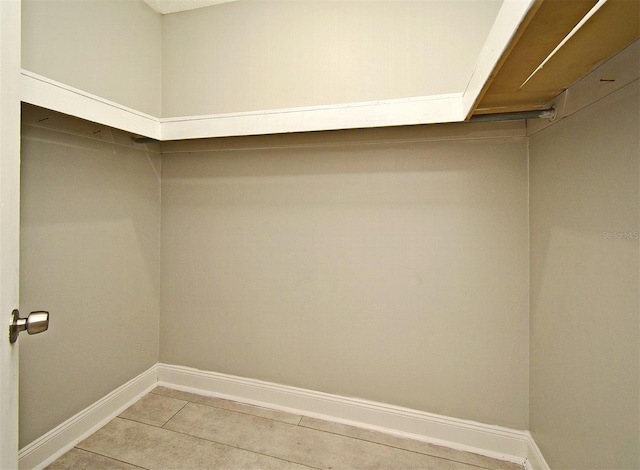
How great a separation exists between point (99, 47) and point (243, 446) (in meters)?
2.29

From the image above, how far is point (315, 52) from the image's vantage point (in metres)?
1.75

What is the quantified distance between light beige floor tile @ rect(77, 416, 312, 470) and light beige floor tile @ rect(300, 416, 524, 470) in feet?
1.06

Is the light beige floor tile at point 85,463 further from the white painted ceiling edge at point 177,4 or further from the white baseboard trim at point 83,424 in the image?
the white painted ceiling edge at point 177,4

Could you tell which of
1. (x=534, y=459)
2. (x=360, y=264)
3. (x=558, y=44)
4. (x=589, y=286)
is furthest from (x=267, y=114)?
(x=534, y=459)

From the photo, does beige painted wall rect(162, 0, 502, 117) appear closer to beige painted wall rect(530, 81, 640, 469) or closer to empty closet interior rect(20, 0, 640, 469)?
empty closet interior rect(20, 0, 640, 469)

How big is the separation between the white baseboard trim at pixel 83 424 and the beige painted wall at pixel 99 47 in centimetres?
172

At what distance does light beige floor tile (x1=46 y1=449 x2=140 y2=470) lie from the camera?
1400mm

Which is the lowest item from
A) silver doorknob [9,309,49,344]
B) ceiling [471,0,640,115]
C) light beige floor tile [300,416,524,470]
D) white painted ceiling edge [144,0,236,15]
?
light beige floor tile [300,416,524,470]

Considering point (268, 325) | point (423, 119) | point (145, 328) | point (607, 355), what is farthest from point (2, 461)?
point (423, 119)

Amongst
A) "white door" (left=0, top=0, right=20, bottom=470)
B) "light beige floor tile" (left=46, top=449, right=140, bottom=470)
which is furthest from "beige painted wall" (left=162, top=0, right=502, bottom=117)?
"light beige floor tile" (left=46, top=449, right=140, bottom=470)

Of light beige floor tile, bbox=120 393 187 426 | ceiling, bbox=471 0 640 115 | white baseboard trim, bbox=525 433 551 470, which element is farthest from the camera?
light beige floor tile, bbox=120 393 187 426

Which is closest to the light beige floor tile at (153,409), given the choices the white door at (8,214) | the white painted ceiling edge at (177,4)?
the white door at (8,214)

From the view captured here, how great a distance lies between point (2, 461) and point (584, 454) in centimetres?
167

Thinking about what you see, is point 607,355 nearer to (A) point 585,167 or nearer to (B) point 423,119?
(A) point 585,167
